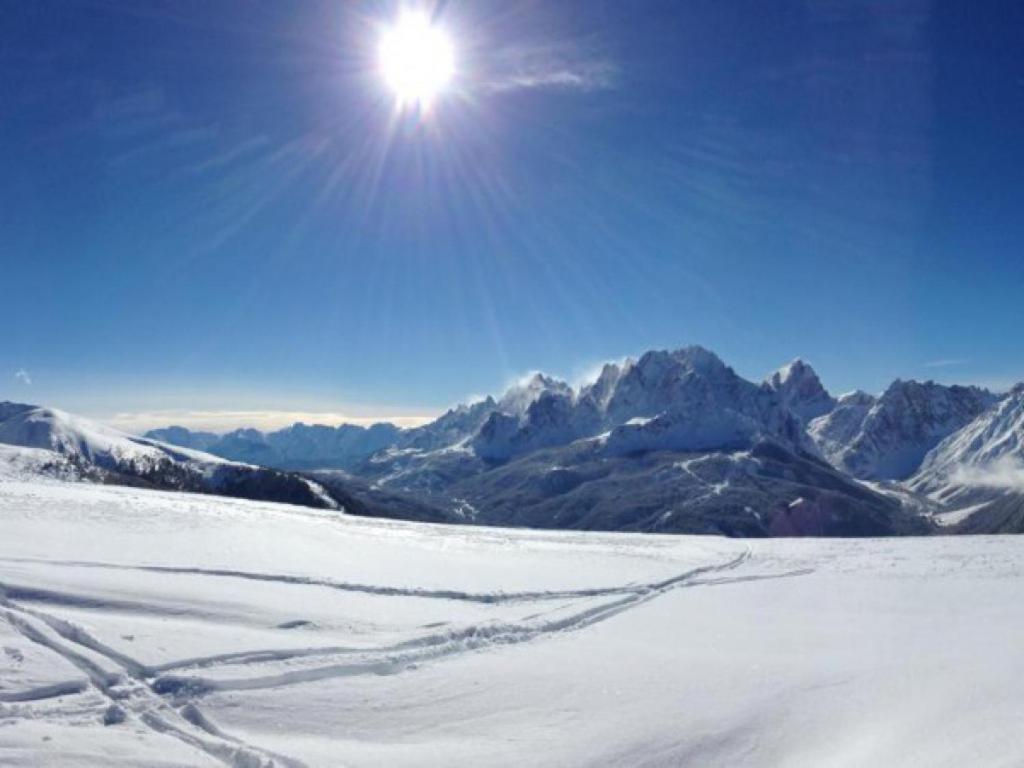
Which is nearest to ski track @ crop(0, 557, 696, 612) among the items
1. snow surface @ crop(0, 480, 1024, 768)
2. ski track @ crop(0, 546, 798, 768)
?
snow surface @ crop(0, 480, 1024, 768)

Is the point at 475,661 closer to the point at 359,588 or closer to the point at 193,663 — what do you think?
the point at 193,663

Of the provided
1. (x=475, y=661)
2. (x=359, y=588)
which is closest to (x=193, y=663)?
(x=475, y=661)

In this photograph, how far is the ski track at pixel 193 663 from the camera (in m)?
9.29

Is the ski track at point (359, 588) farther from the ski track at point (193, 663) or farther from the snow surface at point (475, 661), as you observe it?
the ski track at point (193, 663)

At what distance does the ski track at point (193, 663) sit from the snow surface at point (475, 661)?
5 cm

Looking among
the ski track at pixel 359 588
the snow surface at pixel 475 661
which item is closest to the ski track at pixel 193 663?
the snow surface at pixel 475 661

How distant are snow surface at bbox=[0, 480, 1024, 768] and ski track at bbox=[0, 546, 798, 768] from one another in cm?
5

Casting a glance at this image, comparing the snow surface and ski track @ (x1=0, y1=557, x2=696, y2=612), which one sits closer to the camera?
the snow surface

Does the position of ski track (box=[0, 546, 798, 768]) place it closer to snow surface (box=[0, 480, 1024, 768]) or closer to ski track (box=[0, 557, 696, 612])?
snow surface (box=[0, 480, 1024, 768])

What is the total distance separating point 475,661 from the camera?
13.1m

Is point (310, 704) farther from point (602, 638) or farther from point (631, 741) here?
point (602, 638)

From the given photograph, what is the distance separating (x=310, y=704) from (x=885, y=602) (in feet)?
53.4

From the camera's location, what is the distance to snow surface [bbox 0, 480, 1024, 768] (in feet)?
30.5

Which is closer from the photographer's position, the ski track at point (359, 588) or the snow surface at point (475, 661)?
the snow surface at point (475, 661)
